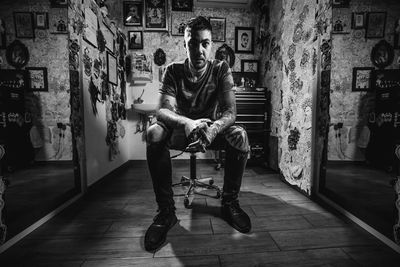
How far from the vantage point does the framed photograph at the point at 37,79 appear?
3.87 ft

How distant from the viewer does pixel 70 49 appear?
144cm

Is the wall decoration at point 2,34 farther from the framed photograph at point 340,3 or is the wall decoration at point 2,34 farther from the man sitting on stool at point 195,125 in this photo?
the framed photograph at point 340,3

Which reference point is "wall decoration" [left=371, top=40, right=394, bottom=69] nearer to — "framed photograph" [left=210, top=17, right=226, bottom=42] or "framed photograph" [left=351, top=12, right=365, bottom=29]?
"framed photograph" [left=351, top=12, right=365, bottom=29]

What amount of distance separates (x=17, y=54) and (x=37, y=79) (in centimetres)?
19

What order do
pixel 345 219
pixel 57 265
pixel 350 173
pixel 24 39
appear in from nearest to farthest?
pixel 57 265
pixel 24 39
pixel 345 219
pixel 350 173

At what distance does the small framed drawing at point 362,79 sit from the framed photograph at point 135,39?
9.55 feet

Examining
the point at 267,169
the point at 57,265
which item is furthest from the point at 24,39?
the point at 267,169

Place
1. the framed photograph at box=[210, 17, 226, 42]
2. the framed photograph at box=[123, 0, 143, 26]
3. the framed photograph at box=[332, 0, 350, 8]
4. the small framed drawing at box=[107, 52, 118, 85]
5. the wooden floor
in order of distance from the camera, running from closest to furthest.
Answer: the wooden floor → the framed photograph at box=[332, 0, 350, 8] → the small framed drawing at box=[107, 52, 118, 85] → the framed photograph at box=[123, 0, 143, 26] → the framed photograph at box=[210, 17, 226, 42]

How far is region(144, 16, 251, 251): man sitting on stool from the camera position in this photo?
1.09 meters

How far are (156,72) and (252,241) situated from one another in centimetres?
288

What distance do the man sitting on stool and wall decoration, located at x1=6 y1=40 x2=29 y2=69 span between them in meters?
0.80

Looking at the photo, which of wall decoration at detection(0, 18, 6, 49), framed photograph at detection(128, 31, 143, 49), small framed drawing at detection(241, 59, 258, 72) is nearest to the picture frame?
small framed drawing at detection(241, 59, 258, 72)

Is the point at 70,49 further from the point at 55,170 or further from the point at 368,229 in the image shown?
the point at 368,229

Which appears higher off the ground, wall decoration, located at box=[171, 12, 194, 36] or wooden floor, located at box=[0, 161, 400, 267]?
wall decoration, located at box=[171, 12, 194, 36]
